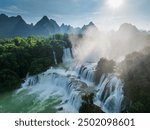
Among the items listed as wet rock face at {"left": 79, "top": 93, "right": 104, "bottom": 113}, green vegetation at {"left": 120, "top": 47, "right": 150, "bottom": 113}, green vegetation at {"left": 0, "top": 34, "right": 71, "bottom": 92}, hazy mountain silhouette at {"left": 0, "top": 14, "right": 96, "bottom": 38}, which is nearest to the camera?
green vegetation at {"left": 120, "top": 47, "right": 150, "bottom": 113}

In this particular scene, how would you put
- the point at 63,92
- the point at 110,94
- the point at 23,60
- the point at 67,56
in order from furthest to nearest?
the point at 67,56, the point at 23,60, the point at 63,92, the point at 110,94

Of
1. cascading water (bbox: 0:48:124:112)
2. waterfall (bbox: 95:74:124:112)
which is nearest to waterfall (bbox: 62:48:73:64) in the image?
cascading water (bbox: 0:48:124:112)

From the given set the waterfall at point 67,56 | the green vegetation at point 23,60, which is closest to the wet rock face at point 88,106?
the green vegetation at point 23,60

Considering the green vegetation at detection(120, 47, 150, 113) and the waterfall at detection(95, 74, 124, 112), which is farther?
the waterfall at detection(95, 74, 124, 112)

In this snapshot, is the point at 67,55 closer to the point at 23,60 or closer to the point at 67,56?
the point at 67,56

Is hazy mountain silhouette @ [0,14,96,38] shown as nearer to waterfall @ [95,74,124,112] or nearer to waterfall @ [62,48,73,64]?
waterfall @ [62,48,73,64]

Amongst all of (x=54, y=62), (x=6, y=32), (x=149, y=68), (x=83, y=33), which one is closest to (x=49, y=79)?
(x=54, y=62)

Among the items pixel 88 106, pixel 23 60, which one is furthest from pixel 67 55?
pixel 88 106
